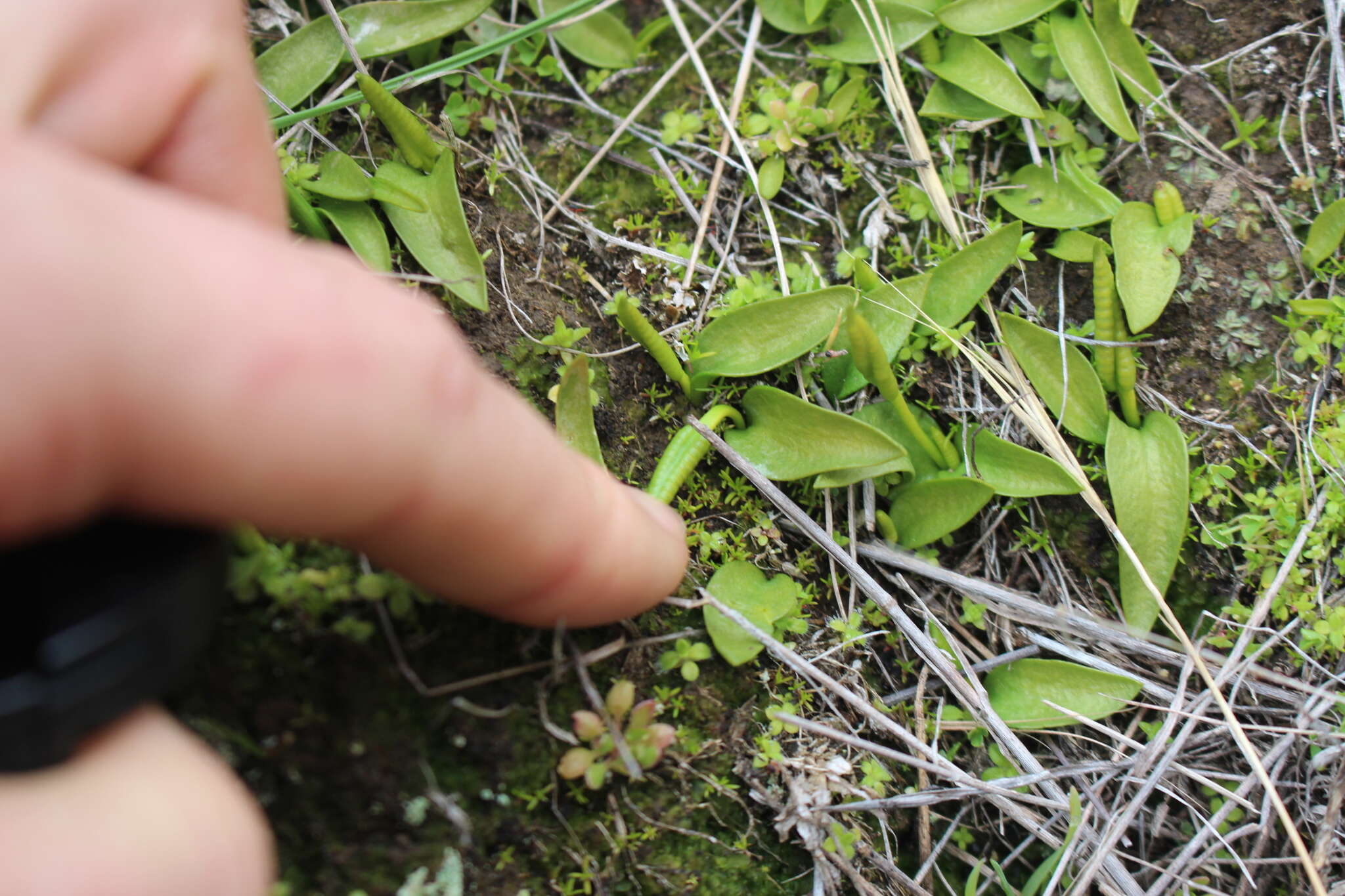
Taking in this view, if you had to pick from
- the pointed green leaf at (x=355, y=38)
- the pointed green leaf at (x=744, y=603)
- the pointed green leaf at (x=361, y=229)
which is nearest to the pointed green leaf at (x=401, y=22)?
the pointed green leaf at (x=355, y=38)

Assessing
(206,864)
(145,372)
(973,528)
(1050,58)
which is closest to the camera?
(145,372)

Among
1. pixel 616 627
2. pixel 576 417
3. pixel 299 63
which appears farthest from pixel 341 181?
pixel 616 627

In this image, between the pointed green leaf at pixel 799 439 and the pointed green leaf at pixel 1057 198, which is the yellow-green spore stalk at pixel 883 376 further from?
the pointed green leaf at pixel 1057 198

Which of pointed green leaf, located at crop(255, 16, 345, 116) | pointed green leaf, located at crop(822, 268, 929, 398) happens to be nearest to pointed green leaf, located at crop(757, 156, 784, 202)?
pointed green leaf, located at crop(822, 268, 929, 398)

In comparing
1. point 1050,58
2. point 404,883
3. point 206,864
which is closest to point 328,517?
point 206,864

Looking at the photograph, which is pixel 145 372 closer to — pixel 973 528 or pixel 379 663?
pixel 379 663

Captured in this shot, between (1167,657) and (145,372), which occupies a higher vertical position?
(145,372)
